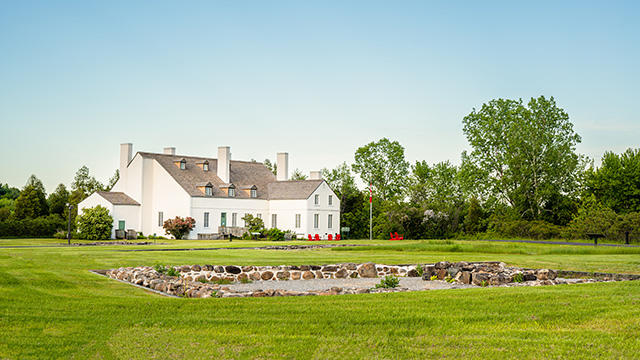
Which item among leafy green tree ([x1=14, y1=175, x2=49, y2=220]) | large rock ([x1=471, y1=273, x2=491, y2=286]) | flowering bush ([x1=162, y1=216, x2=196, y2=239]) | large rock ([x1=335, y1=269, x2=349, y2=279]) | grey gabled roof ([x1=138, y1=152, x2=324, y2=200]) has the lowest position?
large rock ([x1=335, y1=269, x2=349, y2=279])

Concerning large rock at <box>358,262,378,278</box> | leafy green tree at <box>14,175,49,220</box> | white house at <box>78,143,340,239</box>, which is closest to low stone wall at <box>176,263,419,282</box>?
large rock at <box>358,262,378,278</box>

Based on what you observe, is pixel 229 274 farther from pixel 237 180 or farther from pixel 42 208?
pixel 42 208

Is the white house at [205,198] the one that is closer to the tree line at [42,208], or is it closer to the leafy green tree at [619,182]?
the tree line at [42,208]

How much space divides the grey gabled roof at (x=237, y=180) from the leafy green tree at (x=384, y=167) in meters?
12.2

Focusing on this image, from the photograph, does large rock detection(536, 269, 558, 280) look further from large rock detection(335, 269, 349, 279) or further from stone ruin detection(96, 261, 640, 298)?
large rock detection(335, 269, 349, 279)

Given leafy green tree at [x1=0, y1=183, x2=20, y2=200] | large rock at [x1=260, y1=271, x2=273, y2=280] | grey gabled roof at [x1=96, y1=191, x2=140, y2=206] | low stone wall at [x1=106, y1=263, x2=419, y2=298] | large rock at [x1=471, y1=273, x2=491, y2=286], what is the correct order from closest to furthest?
low stone wall at [x1=106, y1=263, x2=419, y2=298]
large rock at [x1=471, y1=273, x2=491, y2=286]
large rock at [x1=260, y1=271, x2=273, y2=280]
grey gabled roof at [x1=96, y1=191, x2=140, y2=206]
leafy green tree at [x1=0, y1=183, x2=20, y2=200]

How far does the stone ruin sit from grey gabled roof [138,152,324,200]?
128 ft

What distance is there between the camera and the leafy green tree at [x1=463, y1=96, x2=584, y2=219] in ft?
187

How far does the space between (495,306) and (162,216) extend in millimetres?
51095

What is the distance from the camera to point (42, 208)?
209 feet

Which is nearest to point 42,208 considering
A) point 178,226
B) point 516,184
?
point 178,226

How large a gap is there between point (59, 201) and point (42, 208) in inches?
79.4

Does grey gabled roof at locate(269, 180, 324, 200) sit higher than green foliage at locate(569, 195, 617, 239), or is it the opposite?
grey gabled roof at locate(269, 180, 324, 200)

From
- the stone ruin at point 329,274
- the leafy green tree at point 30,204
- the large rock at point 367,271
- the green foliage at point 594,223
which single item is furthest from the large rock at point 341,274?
the leafy green tree at point 30,204
